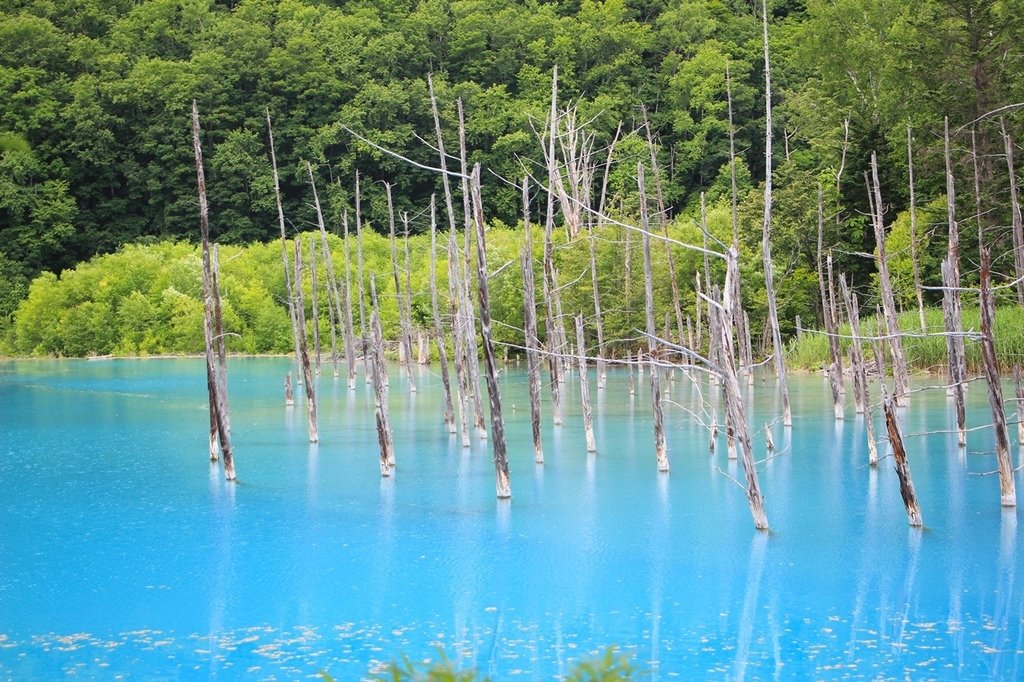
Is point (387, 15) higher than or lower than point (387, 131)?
higher

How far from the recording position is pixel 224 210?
72.6m

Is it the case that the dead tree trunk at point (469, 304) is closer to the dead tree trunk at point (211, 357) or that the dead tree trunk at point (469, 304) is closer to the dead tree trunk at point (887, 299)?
the dead tree trunk at point (211, 357)

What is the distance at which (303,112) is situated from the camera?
75312 millimetres

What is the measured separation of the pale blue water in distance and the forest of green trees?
28.0m

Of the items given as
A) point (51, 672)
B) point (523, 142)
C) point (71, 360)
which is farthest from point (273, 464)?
point (523, 142)

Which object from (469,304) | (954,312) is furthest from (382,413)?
(954,312)

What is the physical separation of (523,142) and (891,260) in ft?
106

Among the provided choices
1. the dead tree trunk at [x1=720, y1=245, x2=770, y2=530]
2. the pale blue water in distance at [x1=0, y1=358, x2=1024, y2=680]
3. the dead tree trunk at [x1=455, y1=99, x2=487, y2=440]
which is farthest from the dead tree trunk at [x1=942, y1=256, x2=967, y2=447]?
the dead tree trunk at [x1=455, y1=99, x2=487, y2=440]

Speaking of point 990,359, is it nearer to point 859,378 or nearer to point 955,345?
point 955,345

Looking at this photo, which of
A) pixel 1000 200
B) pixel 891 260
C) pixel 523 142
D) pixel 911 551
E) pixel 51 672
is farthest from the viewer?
pixel 523 142

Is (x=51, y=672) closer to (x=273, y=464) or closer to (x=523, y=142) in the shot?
(x=273, y=464)

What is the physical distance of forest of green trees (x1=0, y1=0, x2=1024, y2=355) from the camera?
60.2 metres

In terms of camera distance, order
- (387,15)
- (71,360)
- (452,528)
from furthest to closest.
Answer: (387,15) < (71,360) < (452,528)

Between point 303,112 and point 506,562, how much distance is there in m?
63.9
